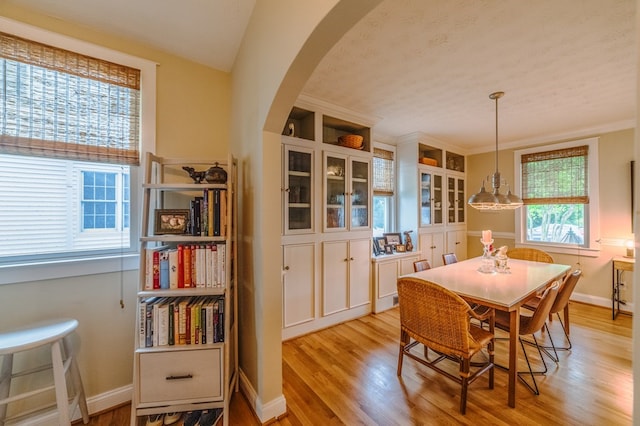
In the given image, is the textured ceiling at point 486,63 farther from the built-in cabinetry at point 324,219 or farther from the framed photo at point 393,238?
the framed photo at point 393,238

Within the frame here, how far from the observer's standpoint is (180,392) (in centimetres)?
146

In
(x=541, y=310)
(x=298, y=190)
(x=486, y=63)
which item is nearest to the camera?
(x=541, y=310)

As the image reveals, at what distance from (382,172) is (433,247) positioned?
4.85 feet

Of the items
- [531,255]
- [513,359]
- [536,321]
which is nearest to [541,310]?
[536,321]

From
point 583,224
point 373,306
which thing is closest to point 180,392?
point 373,306

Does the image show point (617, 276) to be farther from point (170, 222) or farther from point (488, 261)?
Answer: point (170, 222)

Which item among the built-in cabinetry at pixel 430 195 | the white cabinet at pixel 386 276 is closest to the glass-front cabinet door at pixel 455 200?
the built-in cabinetry at pixel 430 195

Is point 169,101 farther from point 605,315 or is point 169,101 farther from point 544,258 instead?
point 605,315

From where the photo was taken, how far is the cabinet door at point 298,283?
8.33 feet

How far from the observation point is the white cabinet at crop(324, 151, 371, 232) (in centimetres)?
286

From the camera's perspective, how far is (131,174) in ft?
5.79

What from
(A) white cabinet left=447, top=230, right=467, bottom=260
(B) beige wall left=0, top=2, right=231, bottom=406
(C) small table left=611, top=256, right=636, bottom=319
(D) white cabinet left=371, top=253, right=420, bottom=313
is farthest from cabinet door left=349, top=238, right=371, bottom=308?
(C) small table left=611, top=256, right=636, bottom=319

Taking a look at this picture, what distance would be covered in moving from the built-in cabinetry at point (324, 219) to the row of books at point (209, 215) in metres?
0.97

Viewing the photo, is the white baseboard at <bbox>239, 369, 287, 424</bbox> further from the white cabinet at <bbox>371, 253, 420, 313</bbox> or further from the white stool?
the white cabinet at <bbox>371, 253, 420, 313</bbox>
